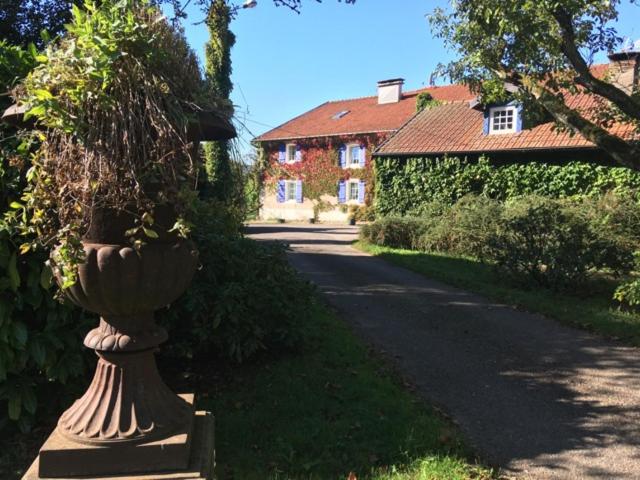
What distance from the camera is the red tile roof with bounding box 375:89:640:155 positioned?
57.3 ft

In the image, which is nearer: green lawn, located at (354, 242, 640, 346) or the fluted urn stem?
the fluted urn stem

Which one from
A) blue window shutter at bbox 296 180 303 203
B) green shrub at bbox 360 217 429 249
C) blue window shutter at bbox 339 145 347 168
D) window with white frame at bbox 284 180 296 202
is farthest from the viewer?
window with white frame at bbox 284 180 296 202

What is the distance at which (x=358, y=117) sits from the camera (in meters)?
33.7

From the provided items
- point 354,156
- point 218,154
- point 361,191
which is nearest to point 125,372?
point 218,154

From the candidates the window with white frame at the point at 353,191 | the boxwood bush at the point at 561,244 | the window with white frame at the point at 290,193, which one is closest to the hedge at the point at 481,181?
the boxwood bush at the point at 561,244

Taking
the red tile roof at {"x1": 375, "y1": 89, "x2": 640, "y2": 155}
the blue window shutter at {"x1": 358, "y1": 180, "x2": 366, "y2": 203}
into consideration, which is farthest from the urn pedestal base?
the blue window shutter at {"x1": 358, "y1": 180, "x2": 366, "y2": 203}

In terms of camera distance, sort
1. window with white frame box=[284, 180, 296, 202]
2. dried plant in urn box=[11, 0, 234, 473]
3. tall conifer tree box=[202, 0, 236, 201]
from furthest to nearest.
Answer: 1. window with white frame box=[284, 180, 296, 202]
2. tall conifer tree box=[202, 0, 236, 201]
3. dried plant in urn box=[11, 0, 234, 473]

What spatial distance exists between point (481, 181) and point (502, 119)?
2591 mm

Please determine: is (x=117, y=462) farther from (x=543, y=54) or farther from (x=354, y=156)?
(x=354, y=156)

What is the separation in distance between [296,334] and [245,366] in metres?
0.58

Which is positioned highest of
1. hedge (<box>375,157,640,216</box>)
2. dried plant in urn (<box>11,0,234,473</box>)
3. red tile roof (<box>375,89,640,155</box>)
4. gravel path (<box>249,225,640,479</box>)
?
red tile roof (<box>375,89,640,155</box>)

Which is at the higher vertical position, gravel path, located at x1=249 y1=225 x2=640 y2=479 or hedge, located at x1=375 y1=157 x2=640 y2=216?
hedge, located at x1=375 y1=157 x2=640 y2=216

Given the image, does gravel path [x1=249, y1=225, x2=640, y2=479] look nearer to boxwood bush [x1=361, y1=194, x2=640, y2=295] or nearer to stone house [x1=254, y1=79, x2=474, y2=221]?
boxwood bush [x1=361, y1=194, x2=640, y2=295]

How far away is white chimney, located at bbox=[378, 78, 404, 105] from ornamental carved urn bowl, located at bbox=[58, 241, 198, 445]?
33157 mm
